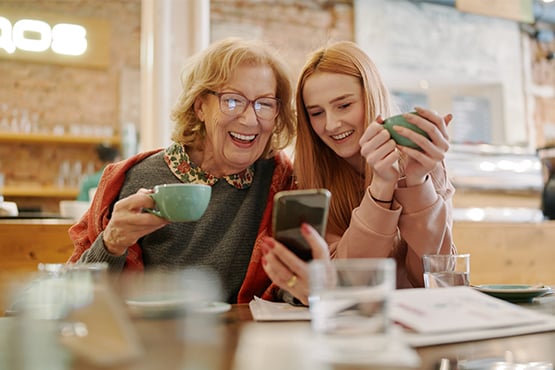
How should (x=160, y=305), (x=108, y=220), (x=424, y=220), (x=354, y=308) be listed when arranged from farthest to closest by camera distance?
(x=108, y=220) < (x=424, y=220) < (x=160, y=305) < (x=354, y=308)

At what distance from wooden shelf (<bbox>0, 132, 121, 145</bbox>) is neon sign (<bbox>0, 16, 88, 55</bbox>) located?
73 centimetres

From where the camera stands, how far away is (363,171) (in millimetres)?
1619

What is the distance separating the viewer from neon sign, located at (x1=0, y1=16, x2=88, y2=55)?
15.2 ft

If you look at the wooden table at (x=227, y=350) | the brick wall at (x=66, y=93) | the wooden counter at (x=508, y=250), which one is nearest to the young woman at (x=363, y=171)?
the wooden table at (x=227, y=350)

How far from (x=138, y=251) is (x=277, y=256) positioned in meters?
0.64

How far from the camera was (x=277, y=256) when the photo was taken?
94cm

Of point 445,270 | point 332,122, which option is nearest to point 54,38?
point 332,122

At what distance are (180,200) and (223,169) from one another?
585 millimetres

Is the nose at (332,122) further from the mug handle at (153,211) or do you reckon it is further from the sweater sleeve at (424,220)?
the mug handle at (153,211)

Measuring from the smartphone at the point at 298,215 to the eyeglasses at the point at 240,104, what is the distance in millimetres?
660

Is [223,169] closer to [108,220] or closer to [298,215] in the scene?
[108,220]

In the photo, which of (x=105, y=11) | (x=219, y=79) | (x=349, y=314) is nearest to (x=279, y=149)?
(x=219, y=79)

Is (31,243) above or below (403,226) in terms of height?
below

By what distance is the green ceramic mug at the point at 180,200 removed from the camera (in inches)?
40.1
